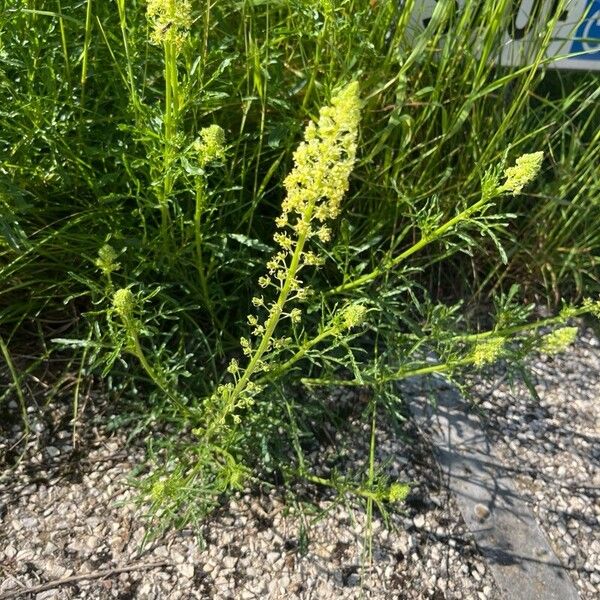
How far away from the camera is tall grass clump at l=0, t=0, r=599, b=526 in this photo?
68.7 inches

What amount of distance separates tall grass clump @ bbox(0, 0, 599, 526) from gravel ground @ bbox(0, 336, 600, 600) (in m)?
0.09

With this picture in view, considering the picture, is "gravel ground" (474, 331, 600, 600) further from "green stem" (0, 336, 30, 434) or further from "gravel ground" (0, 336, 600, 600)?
"green stem" (0, 336, 30, 434)

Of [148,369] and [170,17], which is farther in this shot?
[148,369]

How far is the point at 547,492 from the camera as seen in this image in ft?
7.28

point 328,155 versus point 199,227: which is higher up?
point 328,155

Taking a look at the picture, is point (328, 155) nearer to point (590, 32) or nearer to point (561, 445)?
point (561, 445)

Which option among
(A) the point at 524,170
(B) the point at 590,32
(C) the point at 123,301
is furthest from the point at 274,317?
(B) the point at 590,32

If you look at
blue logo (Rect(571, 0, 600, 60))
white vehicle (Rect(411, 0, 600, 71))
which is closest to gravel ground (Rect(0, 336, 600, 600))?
white vehicle (Rect(411, 0, 600, 71))

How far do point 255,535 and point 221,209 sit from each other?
1.01m

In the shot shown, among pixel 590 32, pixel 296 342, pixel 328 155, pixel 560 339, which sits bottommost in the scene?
pixel 296 342

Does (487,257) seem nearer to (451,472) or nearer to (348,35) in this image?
(451,472)

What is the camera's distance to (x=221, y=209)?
2199mm

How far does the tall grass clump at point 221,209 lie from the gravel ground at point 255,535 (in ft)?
0.30

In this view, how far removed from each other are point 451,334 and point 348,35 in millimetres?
934
